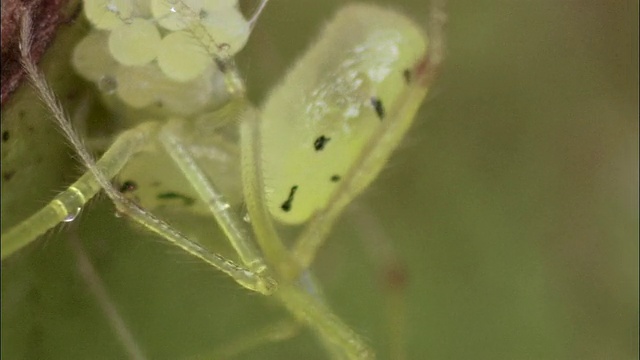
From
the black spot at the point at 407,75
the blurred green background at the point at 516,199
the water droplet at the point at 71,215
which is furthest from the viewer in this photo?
the blurred green background at the point at 516,199

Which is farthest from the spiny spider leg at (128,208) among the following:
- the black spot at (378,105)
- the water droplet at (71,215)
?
the black spot at (378,105)

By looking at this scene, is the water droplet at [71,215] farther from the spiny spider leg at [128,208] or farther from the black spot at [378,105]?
the black spot at [378,105]

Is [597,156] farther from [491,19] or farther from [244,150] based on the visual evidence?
[244,150]

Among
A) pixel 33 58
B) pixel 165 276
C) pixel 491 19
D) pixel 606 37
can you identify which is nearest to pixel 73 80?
pixel 33 58

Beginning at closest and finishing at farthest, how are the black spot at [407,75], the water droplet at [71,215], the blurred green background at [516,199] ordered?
the water droplet at [71,215] < the black spot at [407,75] < the blurred green background at [516,199]

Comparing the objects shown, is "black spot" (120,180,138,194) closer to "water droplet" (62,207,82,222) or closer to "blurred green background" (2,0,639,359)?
"water droplet" (62,207,82,222)

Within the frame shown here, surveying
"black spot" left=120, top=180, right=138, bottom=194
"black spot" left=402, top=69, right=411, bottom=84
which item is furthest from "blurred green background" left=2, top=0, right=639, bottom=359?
"black spot" left=120, top=180, right=138, bottom=194

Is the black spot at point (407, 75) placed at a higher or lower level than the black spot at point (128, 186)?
higher
